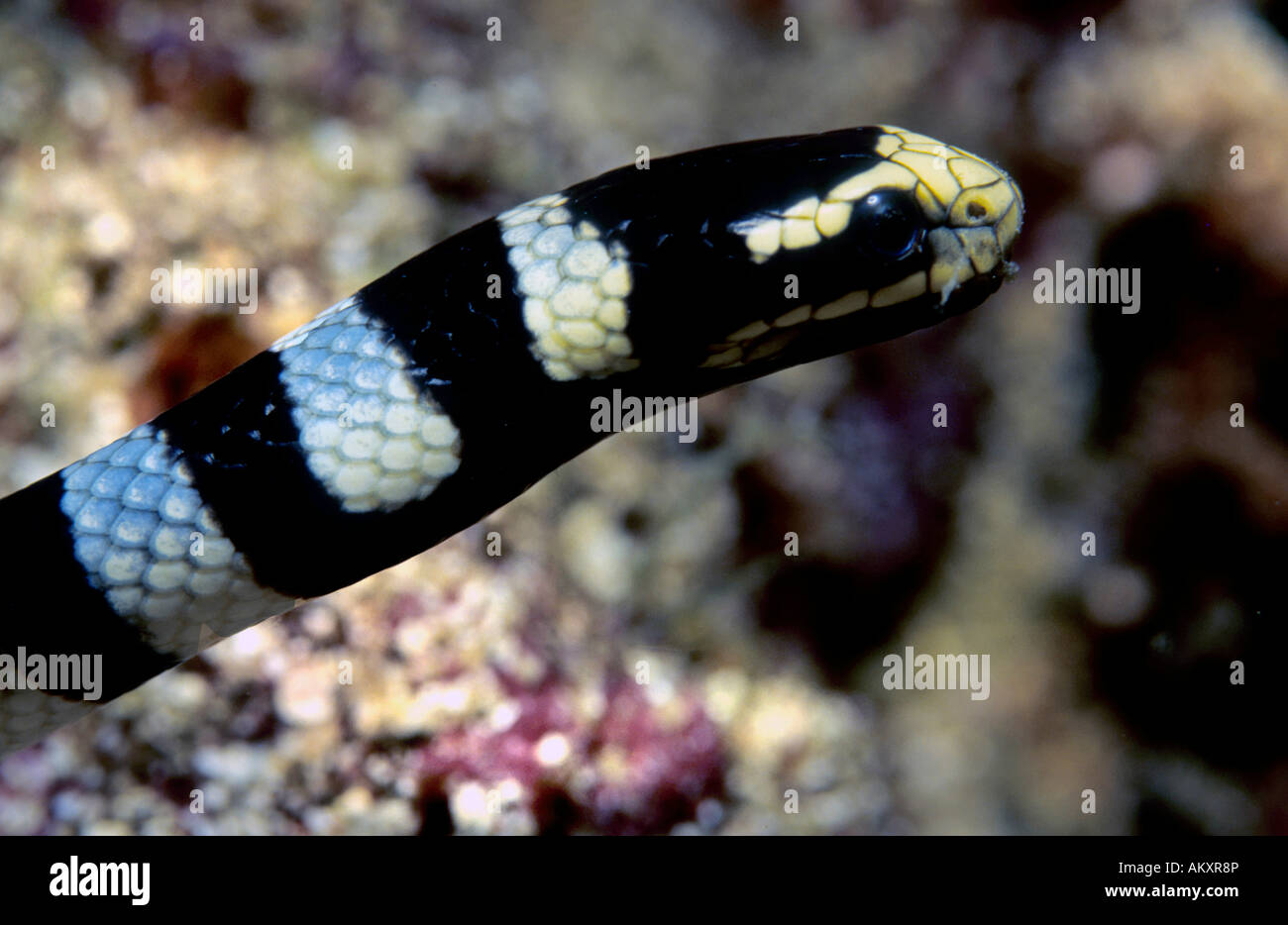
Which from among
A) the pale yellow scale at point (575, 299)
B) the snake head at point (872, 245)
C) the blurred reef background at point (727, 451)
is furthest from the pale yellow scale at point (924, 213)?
the blurred reef background at point (727, 451)

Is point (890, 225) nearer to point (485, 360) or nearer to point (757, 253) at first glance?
point (757, 253)

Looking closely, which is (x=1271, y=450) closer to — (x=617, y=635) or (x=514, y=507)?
(x=617, y=635)

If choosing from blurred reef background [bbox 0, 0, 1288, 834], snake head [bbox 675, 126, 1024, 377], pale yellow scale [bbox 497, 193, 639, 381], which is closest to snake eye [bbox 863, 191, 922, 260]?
snake head [bbox 675, 126, 1024, 377]

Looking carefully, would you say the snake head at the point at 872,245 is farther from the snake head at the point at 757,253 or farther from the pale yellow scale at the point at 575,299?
the pale yellow scale at the point at 575,299

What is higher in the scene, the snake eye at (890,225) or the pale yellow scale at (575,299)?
the snake eye at (890,225)

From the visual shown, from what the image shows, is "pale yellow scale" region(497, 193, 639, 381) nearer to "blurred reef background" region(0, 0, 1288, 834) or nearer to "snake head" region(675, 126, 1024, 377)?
"snake head" region(675, 126, 1024, 377)

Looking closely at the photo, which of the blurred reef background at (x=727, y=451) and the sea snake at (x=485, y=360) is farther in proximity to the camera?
the blurred reef background at (x=727, y=451)
